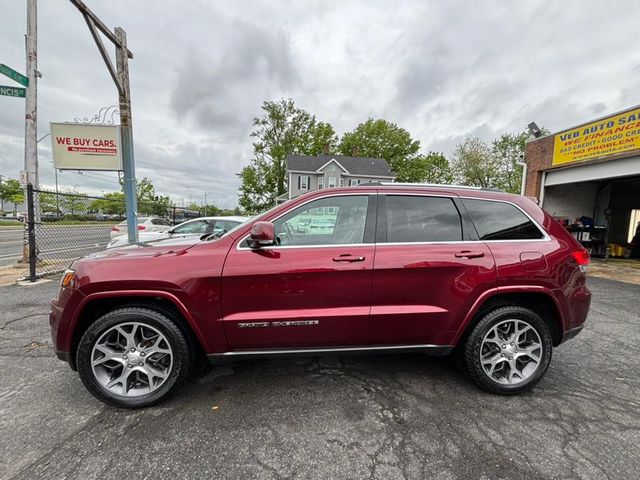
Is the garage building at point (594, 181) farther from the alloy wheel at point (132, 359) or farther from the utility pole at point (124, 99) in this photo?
the utility pole at point (124, 99)

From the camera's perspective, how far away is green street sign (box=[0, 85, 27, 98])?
20.9 ft

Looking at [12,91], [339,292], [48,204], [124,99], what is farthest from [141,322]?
[48,204]

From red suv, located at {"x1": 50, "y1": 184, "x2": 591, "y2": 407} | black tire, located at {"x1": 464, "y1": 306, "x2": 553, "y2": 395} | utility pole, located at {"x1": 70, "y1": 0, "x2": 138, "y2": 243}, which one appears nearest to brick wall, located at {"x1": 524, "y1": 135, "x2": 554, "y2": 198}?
red suv, located at {"x1": 50, "y1": 184, "x2": 591, "y2": 407}

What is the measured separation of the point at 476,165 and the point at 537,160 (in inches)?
961

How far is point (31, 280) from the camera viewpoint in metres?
6.07

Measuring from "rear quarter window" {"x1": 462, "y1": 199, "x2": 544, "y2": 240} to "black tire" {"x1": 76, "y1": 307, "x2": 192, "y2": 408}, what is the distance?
8.80 ft

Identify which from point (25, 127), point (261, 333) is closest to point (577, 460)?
point (261, 333)

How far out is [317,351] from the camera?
2.44 m

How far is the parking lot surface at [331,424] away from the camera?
1806mm

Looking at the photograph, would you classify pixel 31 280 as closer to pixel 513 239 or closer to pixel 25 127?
pixel 25 127

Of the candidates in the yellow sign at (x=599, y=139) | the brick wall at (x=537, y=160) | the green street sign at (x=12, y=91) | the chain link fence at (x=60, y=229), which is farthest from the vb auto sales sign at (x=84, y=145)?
the brick wall at (x=537, y=160)

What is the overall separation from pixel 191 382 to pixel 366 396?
1579mm

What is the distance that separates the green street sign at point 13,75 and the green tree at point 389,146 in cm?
3868

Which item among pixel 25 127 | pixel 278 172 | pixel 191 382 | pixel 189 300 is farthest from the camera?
pixel 278 172
